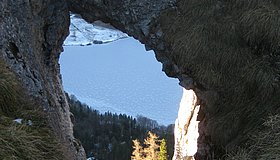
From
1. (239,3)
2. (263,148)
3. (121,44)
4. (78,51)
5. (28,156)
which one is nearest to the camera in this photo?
(28,156)

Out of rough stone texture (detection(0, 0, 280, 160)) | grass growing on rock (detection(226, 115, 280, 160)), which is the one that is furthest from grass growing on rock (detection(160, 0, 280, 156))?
grass growing on rock (detection(226, 115, 280, 160))

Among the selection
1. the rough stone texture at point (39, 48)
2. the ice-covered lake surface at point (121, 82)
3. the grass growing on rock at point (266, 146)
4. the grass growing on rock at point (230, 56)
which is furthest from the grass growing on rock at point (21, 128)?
the ice-covered lake surface at point (121, 82)

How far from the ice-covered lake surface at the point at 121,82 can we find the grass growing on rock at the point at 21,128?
32340mm

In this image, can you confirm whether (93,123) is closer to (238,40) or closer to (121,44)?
(121,44)

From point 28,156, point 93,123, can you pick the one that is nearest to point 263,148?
point 28,156

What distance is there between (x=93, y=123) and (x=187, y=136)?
49.2 m

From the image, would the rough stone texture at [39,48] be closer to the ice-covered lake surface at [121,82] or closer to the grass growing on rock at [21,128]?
the grass growing on rock at [21,128]

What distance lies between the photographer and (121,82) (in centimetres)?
4922

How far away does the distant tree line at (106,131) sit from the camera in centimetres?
5172

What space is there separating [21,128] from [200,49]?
5279 millimetres

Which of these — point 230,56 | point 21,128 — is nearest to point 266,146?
point 230,56

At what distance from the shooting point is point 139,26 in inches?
436

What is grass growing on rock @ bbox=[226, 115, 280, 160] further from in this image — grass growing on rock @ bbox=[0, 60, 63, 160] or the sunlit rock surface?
the sunlit rock surface

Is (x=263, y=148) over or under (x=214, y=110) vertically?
under
